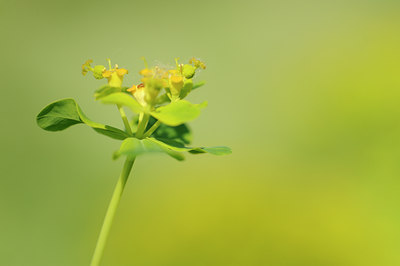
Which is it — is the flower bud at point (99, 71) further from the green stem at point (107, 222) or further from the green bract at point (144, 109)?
the green stem at point (107, 222)

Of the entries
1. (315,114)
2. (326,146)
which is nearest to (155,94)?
(326,146)

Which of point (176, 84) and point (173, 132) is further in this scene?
point (173, 132)

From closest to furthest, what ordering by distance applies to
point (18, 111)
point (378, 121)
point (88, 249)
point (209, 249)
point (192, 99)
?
1. point (209, 249)
2. point (88, 249)
3. point (18, 111)
4. point (378, 121)
5. point (192, 99)

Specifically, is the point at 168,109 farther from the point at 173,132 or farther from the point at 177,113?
the point at 173,132

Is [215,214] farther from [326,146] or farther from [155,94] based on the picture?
[155,94]

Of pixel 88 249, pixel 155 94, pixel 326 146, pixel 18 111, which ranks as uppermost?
pixel 326 146

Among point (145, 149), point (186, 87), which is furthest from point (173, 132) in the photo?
point (145, 149)

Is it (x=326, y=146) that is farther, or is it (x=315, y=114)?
(x=315, y=114)

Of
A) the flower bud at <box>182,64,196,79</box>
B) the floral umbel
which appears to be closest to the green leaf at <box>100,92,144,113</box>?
the floral umbel
